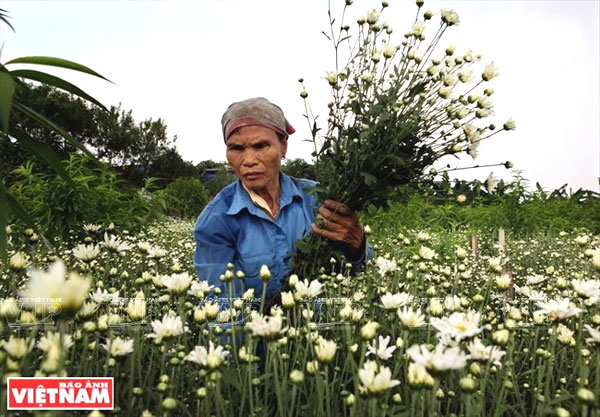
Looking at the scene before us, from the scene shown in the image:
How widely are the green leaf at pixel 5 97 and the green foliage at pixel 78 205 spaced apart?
6.63 ft

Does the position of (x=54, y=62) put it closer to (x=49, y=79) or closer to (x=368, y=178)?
(x=49, y=79)

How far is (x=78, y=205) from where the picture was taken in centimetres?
357

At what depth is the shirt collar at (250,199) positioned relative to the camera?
7.22 ft

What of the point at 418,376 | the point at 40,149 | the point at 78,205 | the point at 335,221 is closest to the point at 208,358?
the point at 418,376

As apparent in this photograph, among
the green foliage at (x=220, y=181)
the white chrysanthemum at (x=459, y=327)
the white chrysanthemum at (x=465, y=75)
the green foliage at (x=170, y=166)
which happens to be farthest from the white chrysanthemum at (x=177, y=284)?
the green foliage at (x=170, y=166)

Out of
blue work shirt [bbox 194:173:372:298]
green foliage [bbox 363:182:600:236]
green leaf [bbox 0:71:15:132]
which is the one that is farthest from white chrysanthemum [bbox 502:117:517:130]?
green foliage [bbox 363:182:600:236]

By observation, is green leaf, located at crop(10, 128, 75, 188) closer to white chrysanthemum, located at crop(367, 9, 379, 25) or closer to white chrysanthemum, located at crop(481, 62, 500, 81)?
white chrysanthemum, located at crop(367, 9, 379, 25)

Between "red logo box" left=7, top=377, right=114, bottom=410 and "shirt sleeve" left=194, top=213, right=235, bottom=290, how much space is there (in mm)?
1074

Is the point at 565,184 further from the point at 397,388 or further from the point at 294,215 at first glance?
the point at 397,388

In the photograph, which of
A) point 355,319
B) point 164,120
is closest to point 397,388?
point 355,319

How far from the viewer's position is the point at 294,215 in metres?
2.27

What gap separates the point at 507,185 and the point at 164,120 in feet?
81.9

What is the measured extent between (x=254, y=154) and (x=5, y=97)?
1062 millimetres

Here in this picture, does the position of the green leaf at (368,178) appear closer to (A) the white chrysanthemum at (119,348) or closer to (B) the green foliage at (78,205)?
(A) the white chrysanthemum at (119,348)
